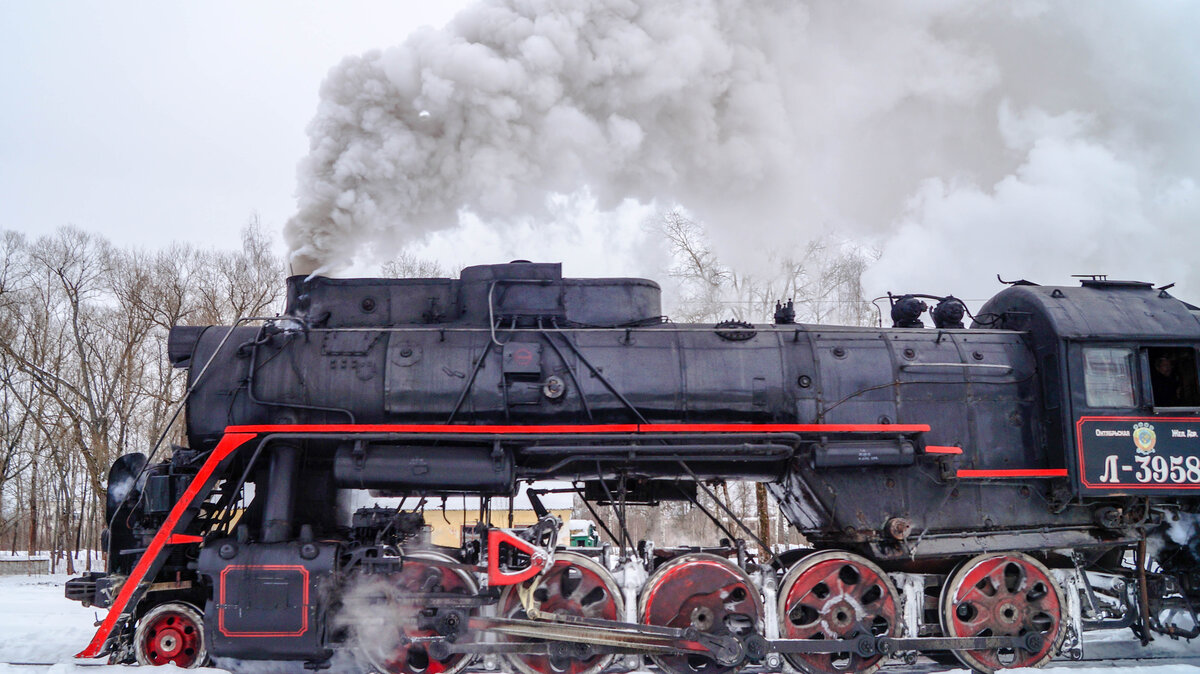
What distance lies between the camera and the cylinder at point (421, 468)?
8062mm

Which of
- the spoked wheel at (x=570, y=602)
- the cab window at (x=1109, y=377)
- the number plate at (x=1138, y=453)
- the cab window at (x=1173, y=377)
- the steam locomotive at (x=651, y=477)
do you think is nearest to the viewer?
the steam locomotive at (x=651, y=477)

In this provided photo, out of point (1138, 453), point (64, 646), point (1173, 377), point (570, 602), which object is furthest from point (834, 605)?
point (64, 646)

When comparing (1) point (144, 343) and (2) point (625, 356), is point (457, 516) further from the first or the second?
(2) point (625, 356)

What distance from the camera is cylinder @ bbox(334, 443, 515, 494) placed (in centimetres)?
806

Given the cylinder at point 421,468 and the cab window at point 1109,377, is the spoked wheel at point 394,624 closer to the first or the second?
the cylinder at point 421,468

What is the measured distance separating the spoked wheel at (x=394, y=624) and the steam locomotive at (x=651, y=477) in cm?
3

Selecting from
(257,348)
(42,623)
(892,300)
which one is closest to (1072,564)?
(892,300)

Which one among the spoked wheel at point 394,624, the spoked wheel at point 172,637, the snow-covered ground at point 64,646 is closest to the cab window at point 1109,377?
the snow-covered ground at point 64,646

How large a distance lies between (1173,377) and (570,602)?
23.3 feet

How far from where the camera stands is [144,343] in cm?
3006

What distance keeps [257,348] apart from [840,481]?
628 centimetres

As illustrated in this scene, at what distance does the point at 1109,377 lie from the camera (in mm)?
8578

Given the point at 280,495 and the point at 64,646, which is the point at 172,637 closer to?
the point at 280,495

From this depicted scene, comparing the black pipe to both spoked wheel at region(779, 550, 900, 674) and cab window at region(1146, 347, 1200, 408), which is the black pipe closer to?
spoked wheel at region(779, 550, 900, 674)
